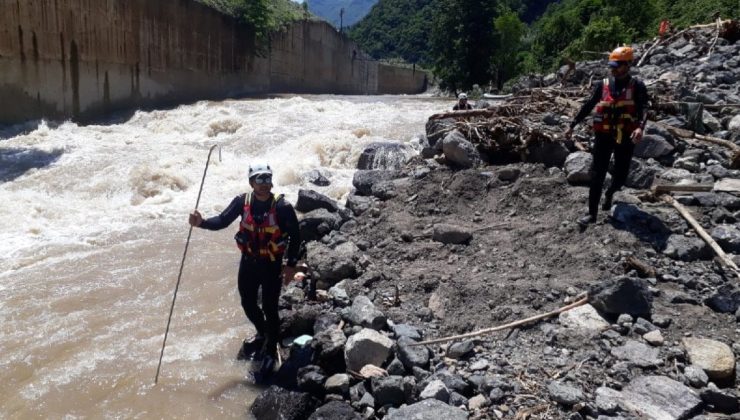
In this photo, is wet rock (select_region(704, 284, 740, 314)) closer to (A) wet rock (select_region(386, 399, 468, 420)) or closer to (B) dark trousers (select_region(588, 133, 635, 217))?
(B) dark trousers (select_region(588, 133, 635, 217))

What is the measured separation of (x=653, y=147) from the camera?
6977 millimetres

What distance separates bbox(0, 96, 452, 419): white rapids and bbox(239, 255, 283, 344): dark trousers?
16.7 inches

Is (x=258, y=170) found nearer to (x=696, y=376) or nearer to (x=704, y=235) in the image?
(x=696, y=376)

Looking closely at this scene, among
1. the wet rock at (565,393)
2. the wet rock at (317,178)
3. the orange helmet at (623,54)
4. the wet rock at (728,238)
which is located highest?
the orange helmet at (623,54)

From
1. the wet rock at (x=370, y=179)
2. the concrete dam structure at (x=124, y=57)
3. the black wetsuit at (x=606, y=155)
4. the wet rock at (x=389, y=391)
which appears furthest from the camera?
the concrete dam structure at (x=124, y=57)

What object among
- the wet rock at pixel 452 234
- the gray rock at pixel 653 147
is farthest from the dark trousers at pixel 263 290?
the gray rock at pixel 653 147

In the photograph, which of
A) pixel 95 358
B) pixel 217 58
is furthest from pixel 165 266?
pixel 217 58

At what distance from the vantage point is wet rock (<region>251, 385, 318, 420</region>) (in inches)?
151

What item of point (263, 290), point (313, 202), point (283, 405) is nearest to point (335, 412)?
point (283, 405)

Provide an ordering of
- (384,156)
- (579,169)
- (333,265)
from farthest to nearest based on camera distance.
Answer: (384,156) → (579,169) → (333,265)

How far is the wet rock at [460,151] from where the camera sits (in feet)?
25.8

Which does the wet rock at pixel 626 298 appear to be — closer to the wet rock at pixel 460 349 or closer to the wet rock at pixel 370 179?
the wet rock at pixel 460 349

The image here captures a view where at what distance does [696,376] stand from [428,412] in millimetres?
1650

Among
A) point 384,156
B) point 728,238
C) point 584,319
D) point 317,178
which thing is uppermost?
point 384,156
